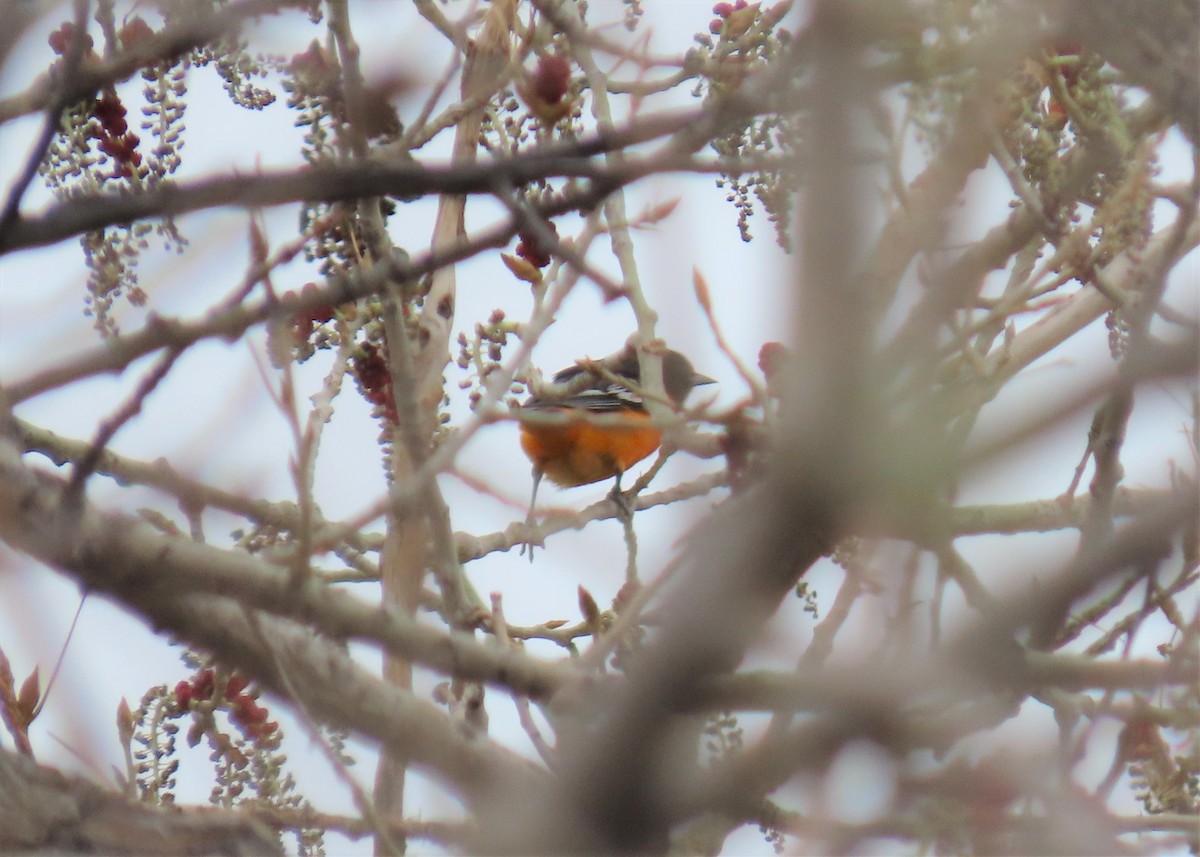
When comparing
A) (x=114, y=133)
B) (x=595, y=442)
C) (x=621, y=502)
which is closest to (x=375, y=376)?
(x=114, y=133)

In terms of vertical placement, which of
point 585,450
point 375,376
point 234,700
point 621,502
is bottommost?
point 234,700

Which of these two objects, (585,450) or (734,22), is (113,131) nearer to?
(734,22)

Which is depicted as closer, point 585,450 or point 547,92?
point 547,92

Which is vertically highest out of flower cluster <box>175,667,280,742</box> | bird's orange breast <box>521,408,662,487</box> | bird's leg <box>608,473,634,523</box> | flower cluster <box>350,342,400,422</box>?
bird's orange breast <box>521,408,662,487</box>

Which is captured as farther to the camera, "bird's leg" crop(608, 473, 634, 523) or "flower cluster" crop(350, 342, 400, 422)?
"bird's leg" crop(608, 473, 634, 523)

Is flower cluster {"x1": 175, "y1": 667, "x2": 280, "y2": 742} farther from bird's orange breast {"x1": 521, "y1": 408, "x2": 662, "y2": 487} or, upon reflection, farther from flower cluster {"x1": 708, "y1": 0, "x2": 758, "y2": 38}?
bird's orange breast {"x1": 521, "y1": 408, "x2": 662, "y2": 487}

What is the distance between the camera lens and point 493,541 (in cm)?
466

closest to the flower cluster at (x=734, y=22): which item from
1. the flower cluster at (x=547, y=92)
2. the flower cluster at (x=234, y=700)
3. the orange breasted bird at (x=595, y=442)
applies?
the flower cluster at (x=547, y=92)

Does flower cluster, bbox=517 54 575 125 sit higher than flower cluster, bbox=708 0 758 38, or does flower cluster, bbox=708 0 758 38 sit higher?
flower cluster, bbox=708 0 758 38

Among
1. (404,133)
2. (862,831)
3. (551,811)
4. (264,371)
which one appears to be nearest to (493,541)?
(404,133)

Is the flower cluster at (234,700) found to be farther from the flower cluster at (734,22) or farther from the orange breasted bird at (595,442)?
the orange breasted bird at (595,442)

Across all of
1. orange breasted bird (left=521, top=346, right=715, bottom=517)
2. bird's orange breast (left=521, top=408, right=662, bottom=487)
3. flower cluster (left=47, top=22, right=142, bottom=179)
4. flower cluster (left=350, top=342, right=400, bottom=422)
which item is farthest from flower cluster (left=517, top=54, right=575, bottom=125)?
bird's orange breast (left=521, top=408, right=662, bottom=487)

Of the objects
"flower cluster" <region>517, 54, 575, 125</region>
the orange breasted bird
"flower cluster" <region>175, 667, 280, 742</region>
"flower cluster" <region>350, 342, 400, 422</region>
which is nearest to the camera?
"flower cluster" <region>517, 54, 575, 125</region>

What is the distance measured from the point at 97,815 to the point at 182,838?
0.44 feet
